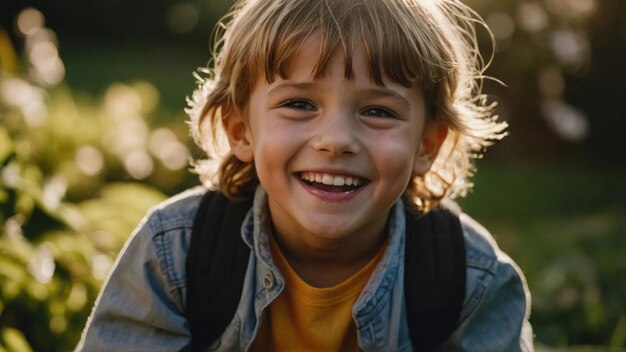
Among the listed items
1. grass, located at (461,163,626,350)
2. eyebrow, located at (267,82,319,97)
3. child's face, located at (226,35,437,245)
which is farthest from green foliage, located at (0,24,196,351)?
grass, located at (461,163,626,350)

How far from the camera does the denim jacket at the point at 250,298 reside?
2.65 meters

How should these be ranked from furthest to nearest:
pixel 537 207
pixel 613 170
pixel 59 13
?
1. pixel 59 13
2. pixel 613 170
3. pixel 537 207

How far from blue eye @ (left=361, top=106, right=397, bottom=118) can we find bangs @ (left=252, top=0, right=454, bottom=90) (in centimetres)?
9

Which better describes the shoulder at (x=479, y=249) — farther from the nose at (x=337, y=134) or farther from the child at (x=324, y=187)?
the nose at (x=337, y=134)

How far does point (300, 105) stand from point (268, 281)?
579 millimetres

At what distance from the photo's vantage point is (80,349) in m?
2.66

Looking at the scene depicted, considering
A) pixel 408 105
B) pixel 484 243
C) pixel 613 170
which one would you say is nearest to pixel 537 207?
pixel 613 170

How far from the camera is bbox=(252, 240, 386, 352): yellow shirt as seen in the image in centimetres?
276

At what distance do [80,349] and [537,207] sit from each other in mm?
4753

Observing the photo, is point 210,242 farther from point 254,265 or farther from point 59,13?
point 59,13

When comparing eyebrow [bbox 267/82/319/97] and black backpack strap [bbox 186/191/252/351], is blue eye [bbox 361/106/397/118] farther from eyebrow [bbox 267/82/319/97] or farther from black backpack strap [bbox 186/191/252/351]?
black backpack strap [bbox 186/191/252/351]

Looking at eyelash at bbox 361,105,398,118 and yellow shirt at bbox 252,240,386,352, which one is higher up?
eyelash at bbox 361,105,398,118

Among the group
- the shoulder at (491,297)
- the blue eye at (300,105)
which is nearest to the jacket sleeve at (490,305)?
the shoulder at (491,297)

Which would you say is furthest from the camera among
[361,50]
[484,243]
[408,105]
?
[484,243]
